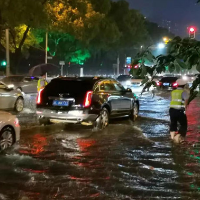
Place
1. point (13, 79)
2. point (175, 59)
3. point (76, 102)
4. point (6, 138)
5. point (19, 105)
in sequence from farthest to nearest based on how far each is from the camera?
point (13, 79)
point (19, 105)
point (76, 102)
point (6, 138)
point (175, 59)

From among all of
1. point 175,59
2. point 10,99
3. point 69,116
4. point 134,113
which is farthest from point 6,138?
point 10,99

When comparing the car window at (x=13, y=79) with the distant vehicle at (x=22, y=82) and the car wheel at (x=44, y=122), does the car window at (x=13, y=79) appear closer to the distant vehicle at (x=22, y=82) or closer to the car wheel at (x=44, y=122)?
the distant vehicle at (x=22, y=82)

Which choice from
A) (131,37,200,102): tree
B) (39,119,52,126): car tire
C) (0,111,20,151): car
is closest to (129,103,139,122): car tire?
(39,119,52,126): car tire

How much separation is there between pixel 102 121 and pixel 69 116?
1.22 metres

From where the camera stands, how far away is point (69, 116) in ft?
35.9

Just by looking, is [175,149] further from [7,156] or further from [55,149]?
[7,156]

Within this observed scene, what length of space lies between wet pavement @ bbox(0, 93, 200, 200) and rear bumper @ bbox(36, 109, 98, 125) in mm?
345

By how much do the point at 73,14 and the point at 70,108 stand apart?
27371 mm

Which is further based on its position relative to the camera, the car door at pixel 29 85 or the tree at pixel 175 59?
the car door at pixel 29 85

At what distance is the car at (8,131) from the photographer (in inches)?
327

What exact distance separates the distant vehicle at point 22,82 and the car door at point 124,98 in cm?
1486

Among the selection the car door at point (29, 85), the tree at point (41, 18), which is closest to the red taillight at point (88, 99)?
the car door at point (29, 85)

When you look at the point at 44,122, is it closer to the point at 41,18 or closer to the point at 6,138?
the point at 6,138

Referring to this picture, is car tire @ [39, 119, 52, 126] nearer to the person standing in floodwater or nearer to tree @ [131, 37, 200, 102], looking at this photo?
the person standing in floodwater
